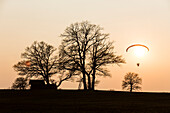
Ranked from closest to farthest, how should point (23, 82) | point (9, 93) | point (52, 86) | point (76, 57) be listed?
1. point (9, 93)
2. point (76, 57)
3. point (52, 86)
4. point (23, 82)

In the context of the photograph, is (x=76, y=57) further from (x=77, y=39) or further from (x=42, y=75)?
(x=42, y=75)

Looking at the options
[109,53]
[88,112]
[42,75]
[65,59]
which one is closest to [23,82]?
[42,75]

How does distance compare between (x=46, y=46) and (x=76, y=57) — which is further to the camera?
(x=46, y=46)

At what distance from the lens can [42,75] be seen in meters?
58.7

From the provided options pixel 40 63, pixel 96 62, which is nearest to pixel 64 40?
pixel 96 62

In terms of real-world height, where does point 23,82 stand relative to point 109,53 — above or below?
below

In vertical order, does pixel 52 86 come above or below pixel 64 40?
below

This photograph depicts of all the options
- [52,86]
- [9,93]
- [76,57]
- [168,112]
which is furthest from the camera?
[52,86]

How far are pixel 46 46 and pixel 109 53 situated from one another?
54.2 ft

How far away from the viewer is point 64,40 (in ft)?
165

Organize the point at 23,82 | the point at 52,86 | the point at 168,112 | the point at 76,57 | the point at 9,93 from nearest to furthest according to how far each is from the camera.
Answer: the point at 168,112
the point at 9,93
the point at 76,57
the point at 52,86
the point at 23,82

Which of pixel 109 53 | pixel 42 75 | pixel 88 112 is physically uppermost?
pixel 109 53

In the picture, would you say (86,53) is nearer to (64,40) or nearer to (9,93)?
(64,40)

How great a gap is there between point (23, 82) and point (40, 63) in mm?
11261
